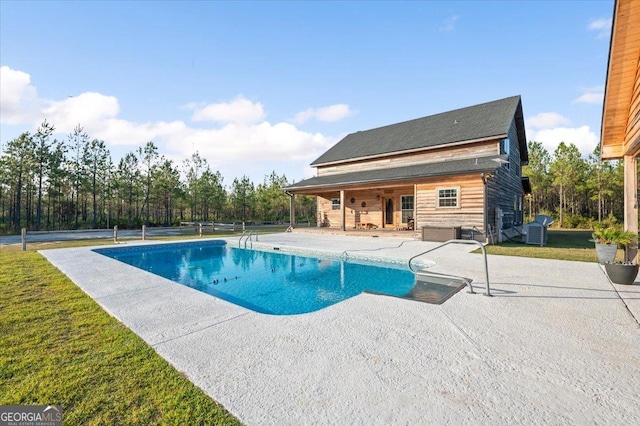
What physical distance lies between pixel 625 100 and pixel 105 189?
35.9 metres

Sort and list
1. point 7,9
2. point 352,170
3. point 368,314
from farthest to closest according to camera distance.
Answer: point 352,170, point 7,9, point 368,314

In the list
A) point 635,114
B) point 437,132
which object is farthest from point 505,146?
point 635,114

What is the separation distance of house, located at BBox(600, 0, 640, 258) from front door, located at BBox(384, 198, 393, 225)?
422 inches

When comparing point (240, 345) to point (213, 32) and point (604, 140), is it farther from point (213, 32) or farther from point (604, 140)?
point (213, 32)

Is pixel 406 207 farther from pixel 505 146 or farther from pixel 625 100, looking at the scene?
pixel 625 100

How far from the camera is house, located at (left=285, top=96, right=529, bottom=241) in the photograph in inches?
→ 489

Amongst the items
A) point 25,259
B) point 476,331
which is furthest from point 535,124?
point 25,259

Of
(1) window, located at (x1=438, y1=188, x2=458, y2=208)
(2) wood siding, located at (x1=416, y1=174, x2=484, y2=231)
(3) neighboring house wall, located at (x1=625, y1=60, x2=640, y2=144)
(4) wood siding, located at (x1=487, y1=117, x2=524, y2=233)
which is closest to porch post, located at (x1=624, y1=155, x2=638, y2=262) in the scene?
(3) neighboring house wall, located at (x1=625, y1=60, x2=640, y2=144)

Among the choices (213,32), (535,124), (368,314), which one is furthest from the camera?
(535,124)

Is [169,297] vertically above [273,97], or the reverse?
[273,97]

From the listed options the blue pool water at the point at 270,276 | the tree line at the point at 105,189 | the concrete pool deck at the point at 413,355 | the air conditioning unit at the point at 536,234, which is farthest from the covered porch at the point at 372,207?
the concrete pool deck at the point at 413,355

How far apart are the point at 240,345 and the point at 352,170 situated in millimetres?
17281

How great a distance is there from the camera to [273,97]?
1577cm

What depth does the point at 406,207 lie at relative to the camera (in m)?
16.8
